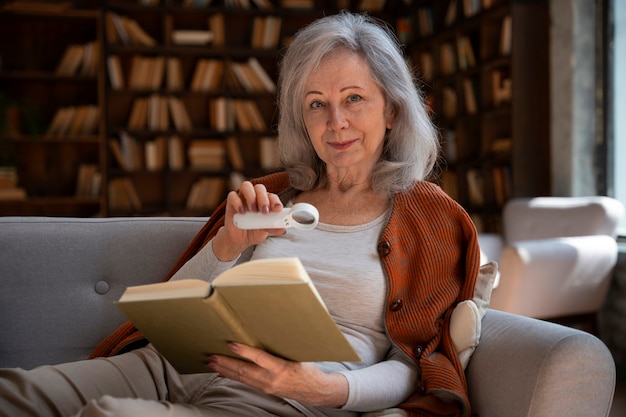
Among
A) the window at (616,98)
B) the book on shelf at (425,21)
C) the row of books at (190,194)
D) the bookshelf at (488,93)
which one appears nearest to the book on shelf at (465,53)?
the bookshelf at (488,93)

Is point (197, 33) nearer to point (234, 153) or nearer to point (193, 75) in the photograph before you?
point (193, 75)

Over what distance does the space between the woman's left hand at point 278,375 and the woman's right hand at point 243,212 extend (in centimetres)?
29

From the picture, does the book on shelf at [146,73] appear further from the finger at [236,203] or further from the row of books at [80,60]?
the finger at [236,203]

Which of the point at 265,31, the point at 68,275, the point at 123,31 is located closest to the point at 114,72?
the point at 123,31

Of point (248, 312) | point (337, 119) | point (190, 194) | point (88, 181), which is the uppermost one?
point (337, 119)

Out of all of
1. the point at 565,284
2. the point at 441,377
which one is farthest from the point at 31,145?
the point at 441,377

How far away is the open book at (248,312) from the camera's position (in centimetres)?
104

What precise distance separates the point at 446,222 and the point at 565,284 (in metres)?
1.75

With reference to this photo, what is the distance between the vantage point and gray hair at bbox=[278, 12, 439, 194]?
1.71m

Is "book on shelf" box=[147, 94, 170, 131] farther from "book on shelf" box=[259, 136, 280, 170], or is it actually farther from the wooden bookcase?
"book on shelf" box=[259, 136, 280, 170]

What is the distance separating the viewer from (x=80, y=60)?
5770 millimetres

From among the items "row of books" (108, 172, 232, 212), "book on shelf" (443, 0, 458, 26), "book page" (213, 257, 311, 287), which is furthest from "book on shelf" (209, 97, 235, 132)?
"book page" (213, 257, 311, 287)

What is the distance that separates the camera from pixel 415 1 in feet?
19.4

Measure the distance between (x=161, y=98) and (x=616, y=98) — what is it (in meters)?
3.46
